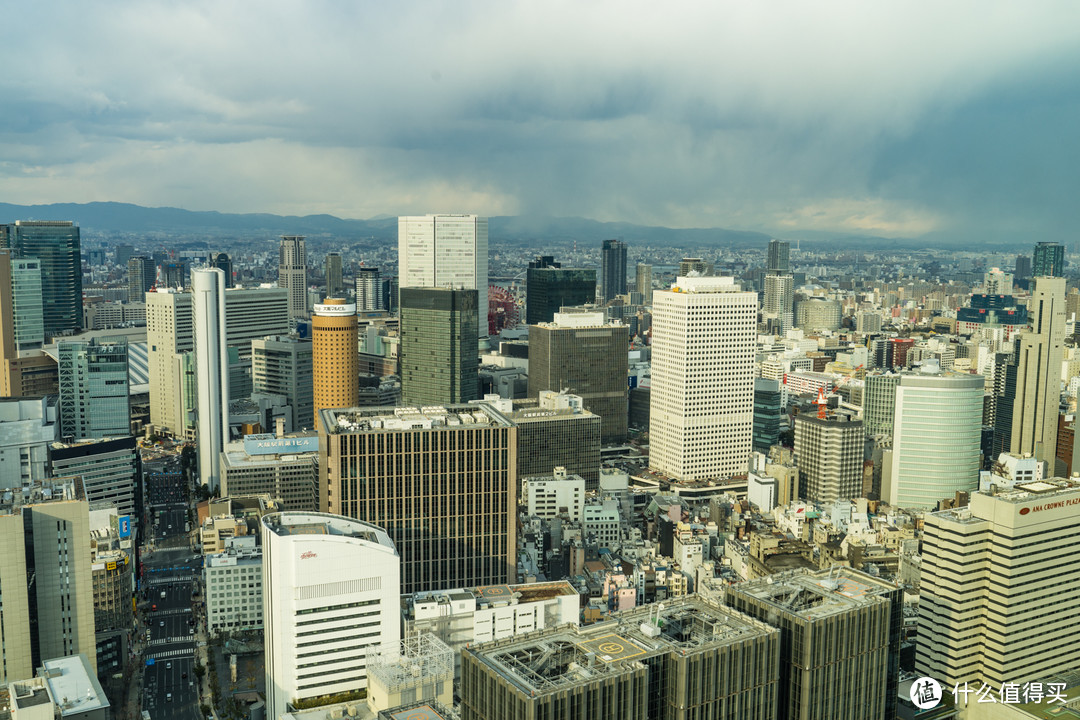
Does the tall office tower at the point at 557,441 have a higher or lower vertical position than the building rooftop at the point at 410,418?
lower

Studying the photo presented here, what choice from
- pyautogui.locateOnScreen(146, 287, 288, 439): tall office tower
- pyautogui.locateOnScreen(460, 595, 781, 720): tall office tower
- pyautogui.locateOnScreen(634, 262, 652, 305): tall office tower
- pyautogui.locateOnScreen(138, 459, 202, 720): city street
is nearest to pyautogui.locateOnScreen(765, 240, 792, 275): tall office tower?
pyautogui.locateOnScreen(634, 262, 652, 305): tall office tower

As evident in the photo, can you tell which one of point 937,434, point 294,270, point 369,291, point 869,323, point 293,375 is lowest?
point 937,434

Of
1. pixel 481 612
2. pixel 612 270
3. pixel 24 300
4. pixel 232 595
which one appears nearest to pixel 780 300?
pixel 612 270

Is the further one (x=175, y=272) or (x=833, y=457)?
(x=175, y=272)

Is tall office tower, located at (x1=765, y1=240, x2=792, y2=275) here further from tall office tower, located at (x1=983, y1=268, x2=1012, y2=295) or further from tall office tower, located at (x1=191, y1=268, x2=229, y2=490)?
tall office tower, located at (x1=191, y1=268, x2=229, y2=490)

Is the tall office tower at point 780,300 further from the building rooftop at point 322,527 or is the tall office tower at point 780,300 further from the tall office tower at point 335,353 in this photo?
the building rooftop at point 322,527

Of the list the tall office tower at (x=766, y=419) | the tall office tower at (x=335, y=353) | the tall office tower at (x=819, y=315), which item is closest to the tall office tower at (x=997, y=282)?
the tall office tower at (x=819, y=315)

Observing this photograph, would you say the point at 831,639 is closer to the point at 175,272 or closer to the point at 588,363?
the point at 588,363
